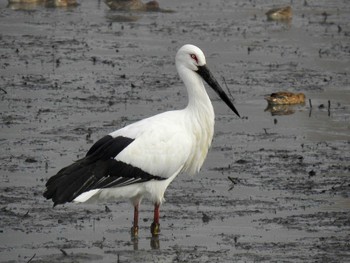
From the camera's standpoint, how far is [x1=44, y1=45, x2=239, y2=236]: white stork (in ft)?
31.3

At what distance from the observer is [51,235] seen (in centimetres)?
961

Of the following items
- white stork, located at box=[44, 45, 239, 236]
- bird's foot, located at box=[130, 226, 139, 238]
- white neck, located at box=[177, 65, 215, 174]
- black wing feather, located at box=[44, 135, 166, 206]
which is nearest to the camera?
black wing feather, located at box=[44, 135, 166, 206]

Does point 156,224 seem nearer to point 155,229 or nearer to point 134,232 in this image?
point 155,229

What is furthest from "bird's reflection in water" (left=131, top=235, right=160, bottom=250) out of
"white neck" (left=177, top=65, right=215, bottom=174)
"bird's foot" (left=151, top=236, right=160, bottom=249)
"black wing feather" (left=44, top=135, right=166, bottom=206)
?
"white neck" (left=177, top=65, right=215, bottom=174)

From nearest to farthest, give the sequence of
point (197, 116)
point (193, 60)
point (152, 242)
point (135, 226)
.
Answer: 1. point (152, 242)
2. point (135, 226)
3. point (197, 116)
4. point (193, 60)

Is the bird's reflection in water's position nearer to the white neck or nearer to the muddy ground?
the muddy ground

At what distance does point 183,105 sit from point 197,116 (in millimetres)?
4208

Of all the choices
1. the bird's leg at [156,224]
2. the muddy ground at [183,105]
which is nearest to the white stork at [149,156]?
the bird's leg at [156,224]

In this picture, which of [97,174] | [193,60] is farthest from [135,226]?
[193,60]

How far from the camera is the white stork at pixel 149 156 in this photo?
31.3 feet

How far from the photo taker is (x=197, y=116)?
10.2 m

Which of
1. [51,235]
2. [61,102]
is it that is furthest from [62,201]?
[61,102]

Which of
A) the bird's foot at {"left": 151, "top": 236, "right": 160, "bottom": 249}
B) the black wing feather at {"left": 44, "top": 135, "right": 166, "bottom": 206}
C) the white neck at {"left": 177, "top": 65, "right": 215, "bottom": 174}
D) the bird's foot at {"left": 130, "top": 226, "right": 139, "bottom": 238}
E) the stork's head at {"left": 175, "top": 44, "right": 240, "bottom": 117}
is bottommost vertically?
the bird's foot at {"left": 151, "top": 236, "right": 160, "bottom": 249}

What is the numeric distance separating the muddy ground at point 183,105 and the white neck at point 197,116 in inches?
19.2
